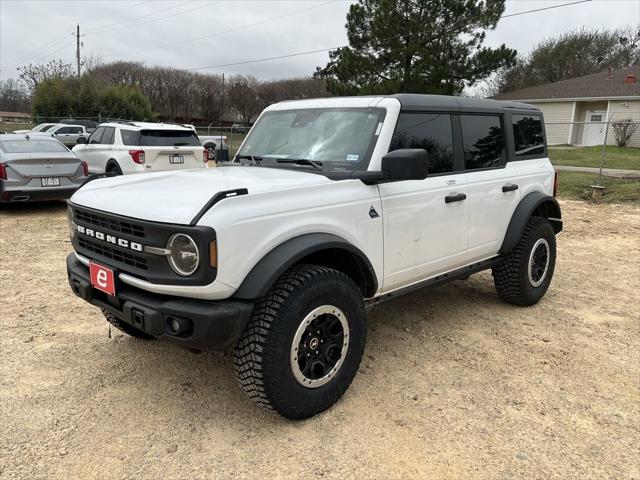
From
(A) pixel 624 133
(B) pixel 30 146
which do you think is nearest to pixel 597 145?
(A) pixel 624 133

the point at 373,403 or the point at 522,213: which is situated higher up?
the point at 522,213

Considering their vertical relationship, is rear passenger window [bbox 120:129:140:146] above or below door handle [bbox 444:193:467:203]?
above

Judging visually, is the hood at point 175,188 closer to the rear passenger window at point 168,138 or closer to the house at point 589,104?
the rear passenger window at point 168,138

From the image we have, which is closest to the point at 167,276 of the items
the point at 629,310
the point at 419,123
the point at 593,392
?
the point at 419,123

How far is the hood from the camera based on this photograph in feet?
8.82

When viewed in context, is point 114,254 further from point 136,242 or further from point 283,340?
point 283,340

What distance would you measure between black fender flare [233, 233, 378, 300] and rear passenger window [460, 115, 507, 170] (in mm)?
1747

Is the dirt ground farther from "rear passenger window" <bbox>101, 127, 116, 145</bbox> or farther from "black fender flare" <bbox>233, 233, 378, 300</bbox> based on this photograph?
"rear passenger window" <bbox>101, 127, 116, 145</bbox>

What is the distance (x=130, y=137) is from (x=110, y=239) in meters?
8.41

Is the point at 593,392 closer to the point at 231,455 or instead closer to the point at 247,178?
the point at 231,455

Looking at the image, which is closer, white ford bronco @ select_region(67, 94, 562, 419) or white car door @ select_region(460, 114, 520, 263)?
white ford bronco @ select_region(67, 94, 562, 419)

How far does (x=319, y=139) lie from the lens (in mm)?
3789

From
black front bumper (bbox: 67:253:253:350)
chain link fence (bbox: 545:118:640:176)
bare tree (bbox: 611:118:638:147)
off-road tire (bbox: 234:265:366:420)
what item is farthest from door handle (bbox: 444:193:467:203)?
bare tree (bbox: 611:118:638:147)

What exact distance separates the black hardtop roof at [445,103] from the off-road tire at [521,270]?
1.18m
